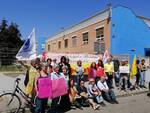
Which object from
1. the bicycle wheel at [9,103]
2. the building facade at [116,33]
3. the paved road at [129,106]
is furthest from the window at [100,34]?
the bicycle wheel at [9,103]

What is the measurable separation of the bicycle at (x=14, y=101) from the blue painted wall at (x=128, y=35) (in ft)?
54.4

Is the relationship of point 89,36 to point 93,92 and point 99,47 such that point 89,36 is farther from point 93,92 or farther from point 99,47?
point 93,92

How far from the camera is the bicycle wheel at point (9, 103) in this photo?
27.9ft

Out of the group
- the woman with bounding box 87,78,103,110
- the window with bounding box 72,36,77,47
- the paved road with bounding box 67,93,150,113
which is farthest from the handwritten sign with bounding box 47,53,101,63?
the window with bounding box 72,36,77,47

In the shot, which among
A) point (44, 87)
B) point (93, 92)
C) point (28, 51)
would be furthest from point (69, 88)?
point (28, 51)

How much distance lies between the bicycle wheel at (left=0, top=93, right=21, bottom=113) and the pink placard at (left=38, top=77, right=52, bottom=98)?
773 mm

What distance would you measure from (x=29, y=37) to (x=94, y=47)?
19.5 meters

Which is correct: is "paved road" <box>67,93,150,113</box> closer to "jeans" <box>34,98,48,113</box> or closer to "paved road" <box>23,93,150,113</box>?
"paved road" <box>23,93,150,113</box>

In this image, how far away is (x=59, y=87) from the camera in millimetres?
9219

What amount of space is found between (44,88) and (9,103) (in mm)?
1198

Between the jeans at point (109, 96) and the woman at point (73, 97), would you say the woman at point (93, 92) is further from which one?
the jeans at point (109, 96)

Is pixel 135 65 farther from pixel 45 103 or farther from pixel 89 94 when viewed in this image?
pixel 45 103

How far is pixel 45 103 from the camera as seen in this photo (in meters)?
8.71

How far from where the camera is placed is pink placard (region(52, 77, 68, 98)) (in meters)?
9.01
